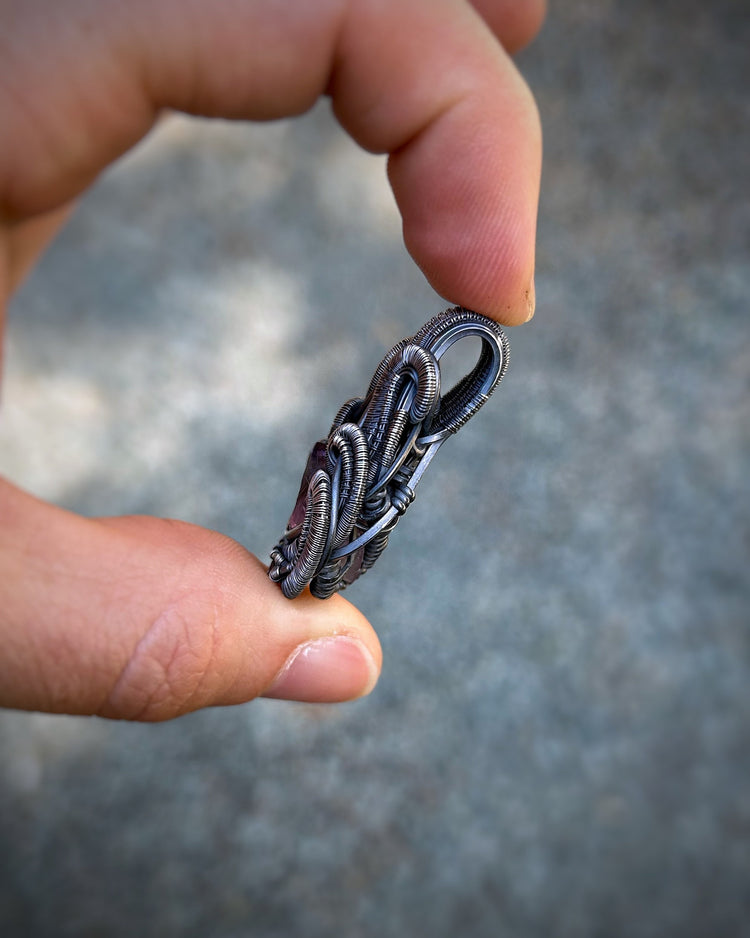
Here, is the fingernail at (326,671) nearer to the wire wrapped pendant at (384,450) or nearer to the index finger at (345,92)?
the wire wrapped pendant at (384,450)

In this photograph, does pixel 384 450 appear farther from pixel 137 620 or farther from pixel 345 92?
pixel 345 92

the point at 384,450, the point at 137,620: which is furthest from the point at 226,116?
the point at 137,620

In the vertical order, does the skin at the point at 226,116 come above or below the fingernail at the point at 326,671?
above

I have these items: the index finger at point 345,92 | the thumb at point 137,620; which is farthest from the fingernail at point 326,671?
the index finger at point 345,92

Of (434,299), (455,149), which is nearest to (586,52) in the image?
(434,299)

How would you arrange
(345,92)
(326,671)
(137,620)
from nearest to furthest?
(137,620) < (326,671) < (345,92)

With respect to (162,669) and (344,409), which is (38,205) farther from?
(162,669)

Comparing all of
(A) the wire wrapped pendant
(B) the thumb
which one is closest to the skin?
(B) the thumb
